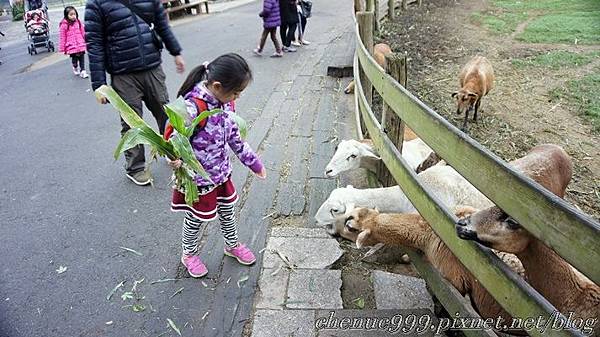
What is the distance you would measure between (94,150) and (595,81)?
303 inches

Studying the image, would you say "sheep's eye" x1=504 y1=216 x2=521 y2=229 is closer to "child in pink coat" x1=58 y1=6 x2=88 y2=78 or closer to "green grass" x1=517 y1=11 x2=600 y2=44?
"child in pink coat" x1=58 y1=6 x2=88 y2=78

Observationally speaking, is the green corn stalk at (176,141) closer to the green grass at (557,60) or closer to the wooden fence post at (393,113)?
the wooden fence post at (393,113)

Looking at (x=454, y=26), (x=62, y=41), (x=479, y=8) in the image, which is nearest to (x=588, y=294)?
(x=62, y=41)

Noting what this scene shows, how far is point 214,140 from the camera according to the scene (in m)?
2.88

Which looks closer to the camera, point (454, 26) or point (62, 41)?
point (62, 41)

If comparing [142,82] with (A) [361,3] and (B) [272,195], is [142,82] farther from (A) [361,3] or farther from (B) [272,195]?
(A) [361,3]

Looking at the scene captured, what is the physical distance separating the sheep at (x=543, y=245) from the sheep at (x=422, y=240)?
267 millimetres

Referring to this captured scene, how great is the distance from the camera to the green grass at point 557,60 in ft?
27.4

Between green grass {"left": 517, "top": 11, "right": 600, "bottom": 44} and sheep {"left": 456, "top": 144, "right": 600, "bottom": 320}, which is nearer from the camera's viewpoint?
sheep {"left": 456, "top": 144, "right": 600, "bottom": 320}

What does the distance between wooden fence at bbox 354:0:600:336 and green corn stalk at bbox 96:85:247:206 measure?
43.3 inches

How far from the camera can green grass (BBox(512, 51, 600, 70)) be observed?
27.4ft

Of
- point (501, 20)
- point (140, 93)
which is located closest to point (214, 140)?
point (140, 93)

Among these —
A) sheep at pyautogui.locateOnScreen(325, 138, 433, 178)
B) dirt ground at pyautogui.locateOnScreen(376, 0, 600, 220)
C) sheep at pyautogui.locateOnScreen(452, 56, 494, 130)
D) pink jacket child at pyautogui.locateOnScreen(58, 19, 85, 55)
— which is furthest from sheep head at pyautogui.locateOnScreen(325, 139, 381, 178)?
pink jacket child at pyautogui.locateOnScreen(58, 19, 85, 55)

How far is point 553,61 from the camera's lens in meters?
8.52
